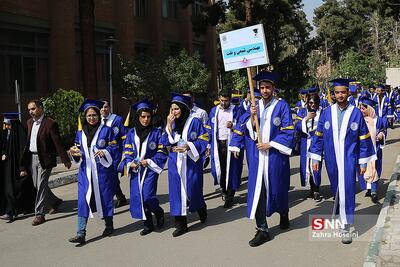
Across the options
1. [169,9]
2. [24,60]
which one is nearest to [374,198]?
[24,60]

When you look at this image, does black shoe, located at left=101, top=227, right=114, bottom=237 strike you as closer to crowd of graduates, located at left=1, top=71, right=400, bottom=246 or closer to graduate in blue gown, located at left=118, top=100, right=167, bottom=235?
crowd of graduates, located at left=1, top=71, right=400, bottom=246

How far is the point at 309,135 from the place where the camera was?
883 cm

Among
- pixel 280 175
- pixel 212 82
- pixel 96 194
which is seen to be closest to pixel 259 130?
pixel 280 175

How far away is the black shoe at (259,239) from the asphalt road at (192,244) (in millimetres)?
76

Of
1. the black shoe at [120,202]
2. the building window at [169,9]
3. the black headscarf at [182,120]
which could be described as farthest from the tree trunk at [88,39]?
the building window at [169,9]

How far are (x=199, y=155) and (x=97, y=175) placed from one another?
1401 millimetres

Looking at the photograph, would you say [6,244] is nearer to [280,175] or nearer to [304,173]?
[280,175]

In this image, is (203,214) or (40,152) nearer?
(203,214)

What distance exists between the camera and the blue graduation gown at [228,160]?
8.58 m

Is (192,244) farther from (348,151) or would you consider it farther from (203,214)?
(348,151)

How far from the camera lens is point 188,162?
6859 millimetres

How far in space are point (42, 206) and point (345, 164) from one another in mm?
4715

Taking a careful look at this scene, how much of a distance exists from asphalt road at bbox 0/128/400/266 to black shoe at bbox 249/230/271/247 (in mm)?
76

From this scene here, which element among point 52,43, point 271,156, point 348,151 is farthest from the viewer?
point 52,43
